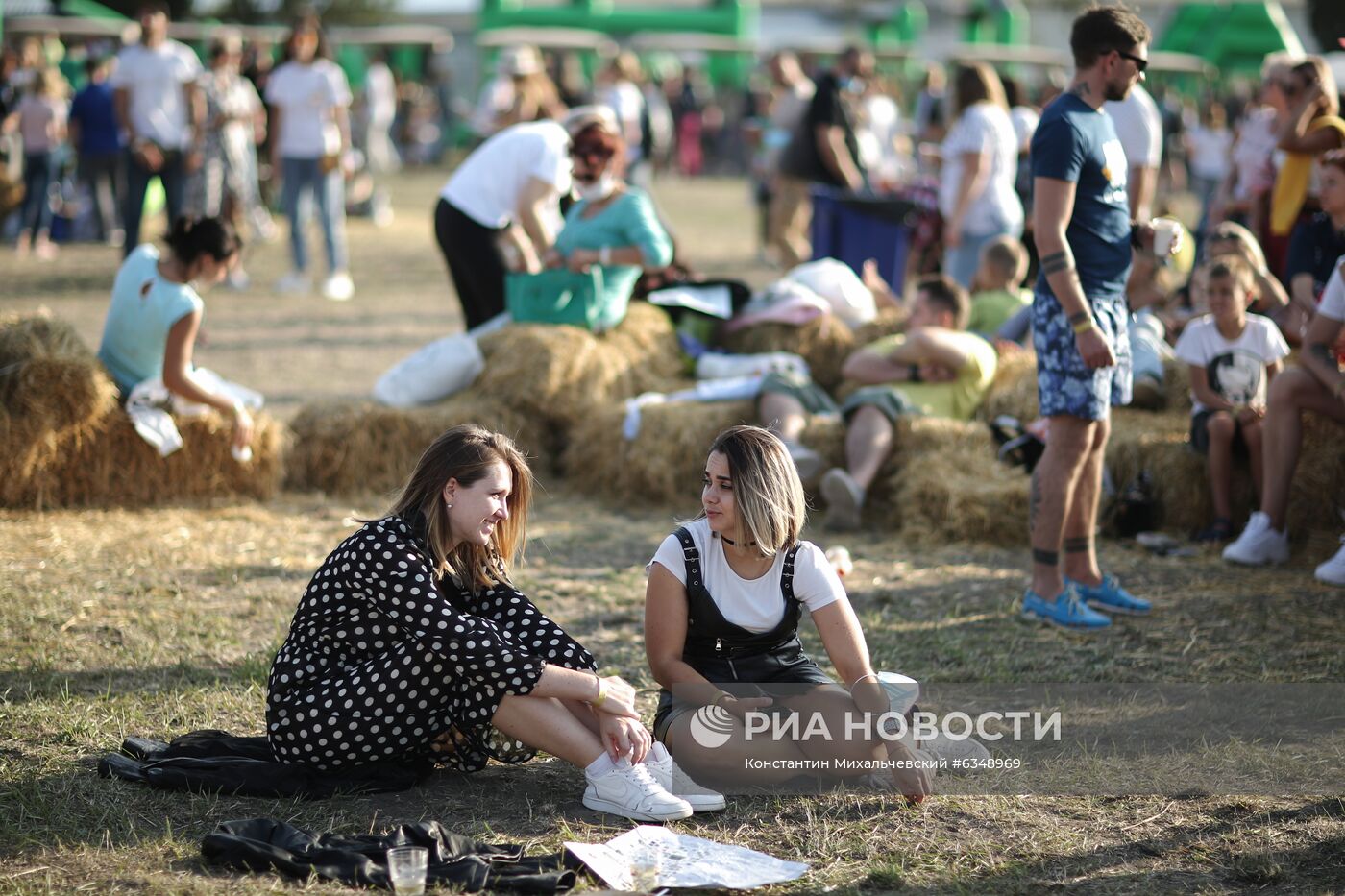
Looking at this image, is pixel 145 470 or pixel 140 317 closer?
pixel 140 317

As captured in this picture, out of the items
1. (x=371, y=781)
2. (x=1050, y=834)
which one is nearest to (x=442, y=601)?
(x=371, y=781)

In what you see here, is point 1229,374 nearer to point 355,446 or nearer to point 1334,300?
point 1334,300

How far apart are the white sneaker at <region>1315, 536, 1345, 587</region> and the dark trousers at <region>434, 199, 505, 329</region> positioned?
4.41 metres

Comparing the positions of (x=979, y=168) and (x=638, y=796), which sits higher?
(x=979, y=168)

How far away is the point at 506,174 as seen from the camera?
25.2ft

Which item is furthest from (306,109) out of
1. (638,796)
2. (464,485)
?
Result: (638,796)

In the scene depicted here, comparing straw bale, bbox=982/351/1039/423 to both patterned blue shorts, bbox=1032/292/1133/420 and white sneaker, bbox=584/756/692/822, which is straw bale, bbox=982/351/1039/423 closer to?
patterned blue shorts, bbox=1032/292/1133/420

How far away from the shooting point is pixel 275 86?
1168 centimetres

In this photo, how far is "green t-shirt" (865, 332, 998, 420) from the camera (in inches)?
273

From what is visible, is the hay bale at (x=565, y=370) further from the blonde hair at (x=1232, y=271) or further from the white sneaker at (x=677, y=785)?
the white sneaker at (x=677, y=785)

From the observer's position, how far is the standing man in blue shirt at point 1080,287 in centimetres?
474

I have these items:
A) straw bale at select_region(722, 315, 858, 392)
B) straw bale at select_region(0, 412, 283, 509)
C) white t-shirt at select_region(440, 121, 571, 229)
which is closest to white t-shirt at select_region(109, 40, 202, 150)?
white t-shirt at select_region(440, 121, 571, 229)

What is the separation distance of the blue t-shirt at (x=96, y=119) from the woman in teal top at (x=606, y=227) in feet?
25.4

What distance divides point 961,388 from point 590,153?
236 centimetres
